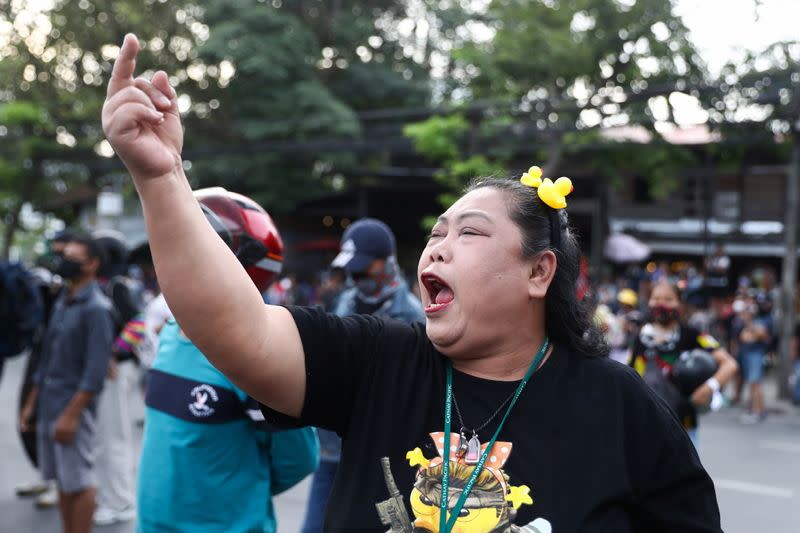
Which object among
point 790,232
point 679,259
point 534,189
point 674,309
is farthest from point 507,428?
point 679,259

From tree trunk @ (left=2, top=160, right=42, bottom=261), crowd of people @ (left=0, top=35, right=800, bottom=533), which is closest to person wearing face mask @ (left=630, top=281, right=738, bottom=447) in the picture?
crowd of people @ (left=0, top=35, right=800, bottom=533)

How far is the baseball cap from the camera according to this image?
4.24 meters

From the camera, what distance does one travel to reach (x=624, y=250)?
22.0m

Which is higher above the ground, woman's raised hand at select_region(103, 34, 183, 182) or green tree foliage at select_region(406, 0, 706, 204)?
green tree foliage at select_region(406, 0, 706, 204)

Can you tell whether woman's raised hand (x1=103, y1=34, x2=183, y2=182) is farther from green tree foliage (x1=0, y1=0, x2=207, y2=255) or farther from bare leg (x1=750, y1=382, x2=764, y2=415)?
green tree foliage (x1=0, y1=0, x2=207, y2=255)

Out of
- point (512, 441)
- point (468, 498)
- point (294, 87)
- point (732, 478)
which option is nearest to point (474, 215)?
point (512, 441)

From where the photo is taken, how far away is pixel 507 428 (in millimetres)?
1624

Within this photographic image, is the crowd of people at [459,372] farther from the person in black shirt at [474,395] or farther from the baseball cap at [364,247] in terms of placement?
the baseball cap at [364,247]

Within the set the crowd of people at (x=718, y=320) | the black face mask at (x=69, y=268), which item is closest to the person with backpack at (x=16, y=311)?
the black face mask at (x=69, y=268)

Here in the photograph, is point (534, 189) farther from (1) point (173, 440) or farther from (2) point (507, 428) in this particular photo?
(1) point (173, 440)

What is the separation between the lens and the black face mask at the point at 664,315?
496 centimetres

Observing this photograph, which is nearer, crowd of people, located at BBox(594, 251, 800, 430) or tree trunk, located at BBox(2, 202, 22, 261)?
crowd of people, located at BBox(594, 251, 800, 430)

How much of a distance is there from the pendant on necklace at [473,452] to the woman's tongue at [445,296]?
0.91 feet

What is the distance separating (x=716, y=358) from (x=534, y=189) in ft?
12.5
